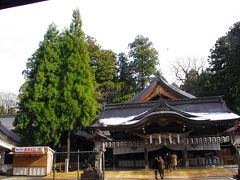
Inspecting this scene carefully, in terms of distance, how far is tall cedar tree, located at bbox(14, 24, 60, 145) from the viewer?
24516mm

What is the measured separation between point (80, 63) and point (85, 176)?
1369cm

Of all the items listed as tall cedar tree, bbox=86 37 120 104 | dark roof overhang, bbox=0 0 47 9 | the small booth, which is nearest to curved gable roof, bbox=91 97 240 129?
the small booth

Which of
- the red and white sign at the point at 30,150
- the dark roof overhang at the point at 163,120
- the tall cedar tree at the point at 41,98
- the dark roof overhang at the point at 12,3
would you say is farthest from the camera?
the tall cedar tree at the point at 41,98

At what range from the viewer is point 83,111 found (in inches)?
1044

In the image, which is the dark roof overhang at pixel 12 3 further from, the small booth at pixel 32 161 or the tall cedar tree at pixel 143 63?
the tall cedar tree at pixel 143 63

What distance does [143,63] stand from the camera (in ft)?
177

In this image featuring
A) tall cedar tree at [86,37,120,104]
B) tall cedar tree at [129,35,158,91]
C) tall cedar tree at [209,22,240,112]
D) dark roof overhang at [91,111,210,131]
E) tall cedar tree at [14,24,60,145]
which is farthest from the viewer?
tall cedar tree at [129,35,158,91]

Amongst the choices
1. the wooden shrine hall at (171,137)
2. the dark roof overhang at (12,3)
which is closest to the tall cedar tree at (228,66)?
the wooden shrine hall at (171,137)

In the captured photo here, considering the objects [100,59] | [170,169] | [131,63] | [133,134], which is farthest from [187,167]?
[131,63]

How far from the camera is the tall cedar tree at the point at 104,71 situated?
45062mm

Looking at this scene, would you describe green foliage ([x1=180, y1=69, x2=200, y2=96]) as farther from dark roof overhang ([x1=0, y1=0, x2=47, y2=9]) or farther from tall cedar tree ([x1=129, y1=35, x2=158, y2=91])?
dark roof overhang ([x1=0, y1=0, x2=47, y2=9])

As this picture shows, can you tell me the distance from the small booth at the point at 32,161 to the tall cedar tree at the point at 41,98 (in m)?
2.18

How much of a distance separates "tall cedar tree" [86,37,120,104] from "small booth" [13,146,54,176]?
2264cm

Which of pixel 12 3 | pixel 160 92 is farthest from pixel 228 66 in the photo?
pixel 12 3
